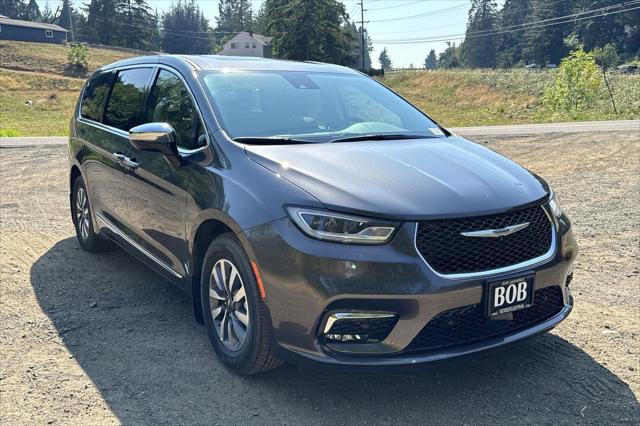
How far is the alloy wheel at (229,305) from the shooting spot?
10.7 feet

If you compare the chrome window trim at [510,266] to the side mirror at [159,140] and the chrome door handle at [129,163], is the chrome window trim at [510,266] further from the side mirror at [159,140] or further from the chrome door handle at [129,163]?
the chrome door handle at [129,163]

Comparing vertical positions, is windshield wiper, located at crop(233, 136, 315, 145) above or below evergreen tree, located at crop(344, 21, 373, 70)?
below

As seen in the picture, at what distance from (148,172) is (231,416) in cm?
186

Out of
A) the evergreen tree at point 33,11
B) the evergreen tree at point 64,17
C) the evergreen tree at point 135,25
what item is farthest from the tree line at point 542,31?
the evergreen tree at point 33,11

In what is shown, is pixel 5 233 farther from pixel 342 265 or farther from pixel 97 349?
pixel 342 265

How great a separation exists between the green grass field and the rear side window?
2654cm

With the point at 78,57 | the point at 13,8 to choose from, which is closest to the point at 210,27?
the point at 13,8

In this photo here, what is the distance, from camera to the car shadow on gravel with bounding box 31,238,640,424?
9.85ft

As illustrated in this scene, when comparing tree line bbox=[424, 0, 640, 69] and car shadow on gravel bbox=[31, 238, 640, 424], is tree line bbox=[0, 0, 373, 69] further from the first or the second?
car shadow on gravel bbox=[31, 238, 640, 424]

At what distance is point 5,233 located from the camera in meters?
6.61

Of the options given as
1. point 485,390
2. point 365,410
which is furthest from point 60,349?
point 485,390

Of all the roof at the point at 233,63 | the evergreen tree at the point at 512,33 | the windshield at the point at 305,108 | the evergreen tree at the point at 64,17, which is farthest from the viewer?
the evergreen tree at the point at 64,17

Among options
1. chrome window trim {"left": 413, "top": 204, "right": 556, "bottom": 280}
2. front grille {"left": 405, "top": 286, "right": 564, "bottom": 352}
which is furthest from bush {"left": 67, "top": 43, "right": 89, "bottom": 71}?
front grille {"left": 405, "top": 286, "right": 564, "bottom": 352}

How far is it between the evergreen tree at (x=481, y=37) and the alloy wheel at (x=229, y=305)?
394 feet
